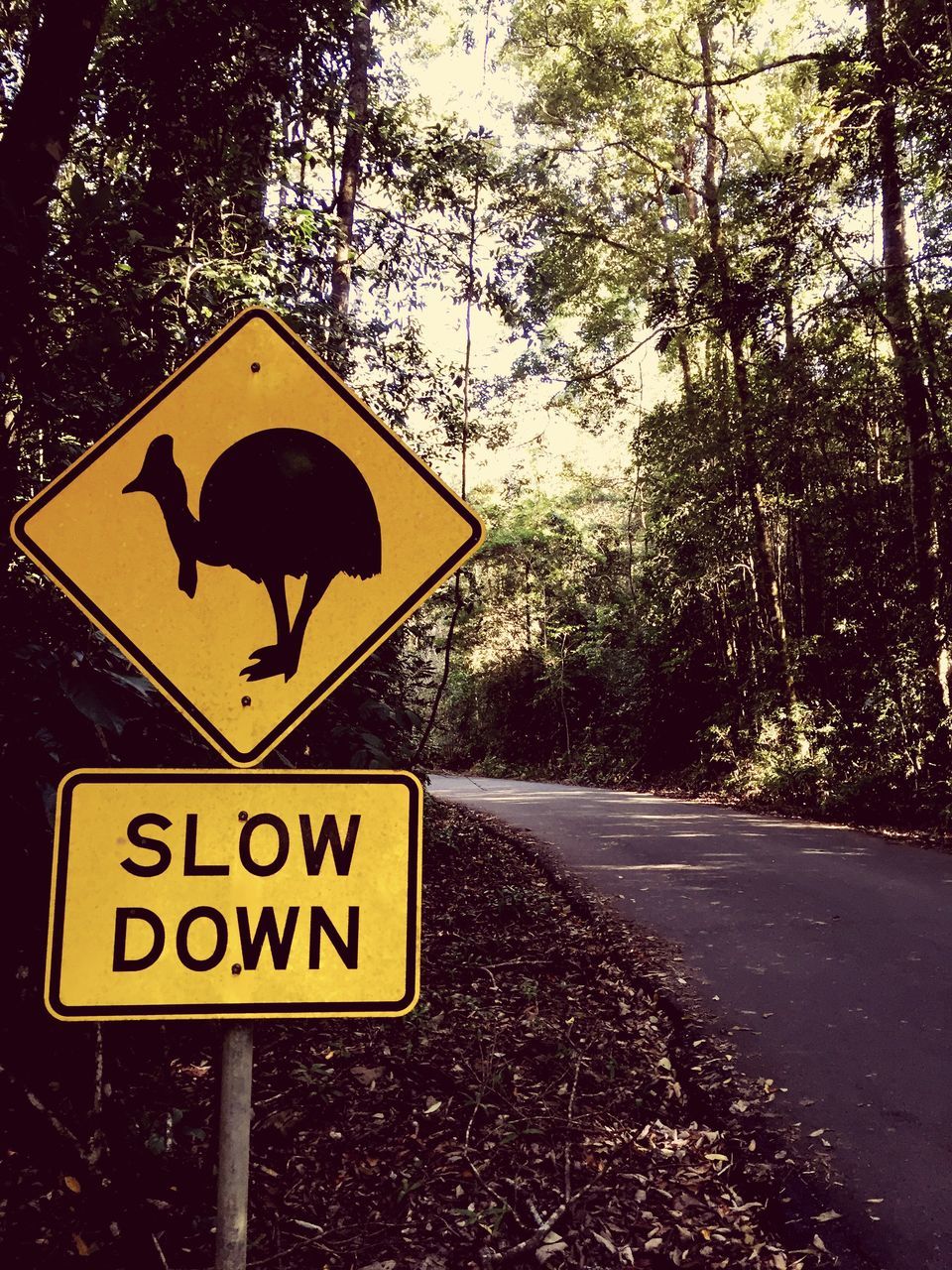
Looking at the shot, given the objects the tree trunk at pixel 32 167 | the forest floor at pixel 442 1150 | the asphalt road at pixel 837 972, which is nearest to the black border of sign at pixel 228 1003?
the forest floor at pixel 442 1150

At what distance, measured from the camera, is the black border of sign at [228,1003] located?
1.54 meters

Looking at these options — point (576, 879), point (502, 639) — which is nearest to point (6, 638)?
point (576, 879)

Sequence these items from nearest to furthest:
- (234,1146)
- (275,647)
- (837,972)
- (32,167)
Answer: (234,1146)
(275,647)
(32,167)
(837,972)

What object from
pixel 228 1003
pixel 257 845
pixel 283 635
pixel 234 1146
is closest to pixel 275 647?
pixel 283 635

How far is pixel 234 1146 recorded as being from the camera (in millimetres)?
1552

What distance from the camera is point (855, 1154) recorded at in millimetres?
3422

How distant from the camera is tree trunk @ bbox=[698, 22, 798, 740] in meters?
15.1

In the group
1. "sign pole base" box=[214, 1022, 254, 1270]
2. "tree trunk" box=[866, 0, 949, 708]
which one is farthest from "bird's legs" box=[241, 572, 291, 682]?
"tree trunk" box=[866, 0, 949, 708]

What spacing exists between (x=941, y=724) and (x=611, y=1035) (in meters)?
8.72

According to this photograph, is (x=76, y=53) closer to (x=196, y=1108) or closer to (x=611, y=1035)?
(x=196, y=1108)

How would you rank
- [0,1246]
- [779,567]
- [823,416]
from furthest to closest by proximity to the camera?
[779,567]
[823,416]
[0,1246]

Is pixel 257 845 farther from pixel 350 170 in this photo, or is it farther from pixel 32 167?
pixel 350 170

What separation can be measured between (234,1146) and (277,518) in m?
1.17

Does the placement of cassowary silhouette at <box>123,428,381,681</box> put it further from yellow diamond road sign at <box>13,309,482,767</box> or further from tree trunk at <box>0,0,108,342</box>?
tree trunk at <box>0,0,108,342</box>
